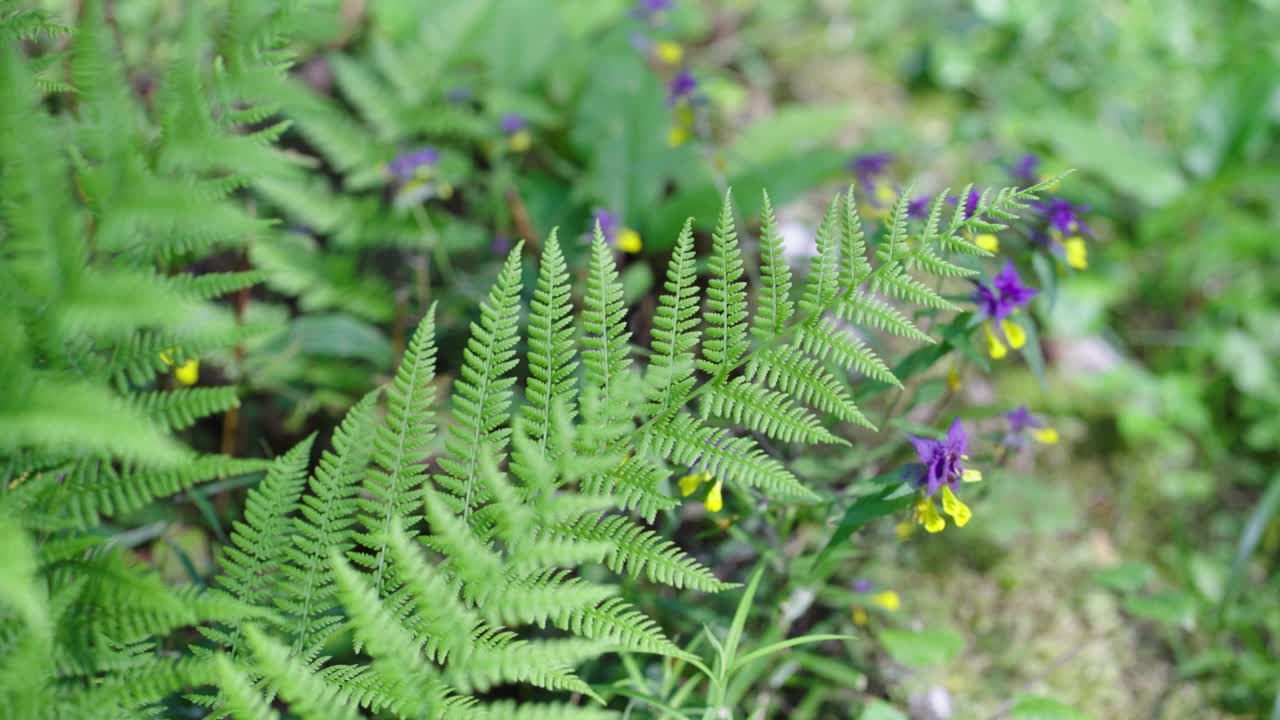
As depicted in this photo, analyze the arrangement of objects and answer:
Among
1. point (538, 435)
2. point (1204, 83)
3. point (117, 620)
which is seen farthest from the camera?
point (1204, 83)

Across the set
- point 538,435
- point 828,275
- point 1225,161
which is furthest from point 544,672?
point 1225,161

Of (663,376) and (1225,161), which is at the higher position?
(663,376)

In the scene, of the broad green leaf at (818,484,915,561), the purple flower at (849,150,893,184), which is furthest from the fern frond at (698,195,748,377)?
the purple flower at (849,150,893,184)

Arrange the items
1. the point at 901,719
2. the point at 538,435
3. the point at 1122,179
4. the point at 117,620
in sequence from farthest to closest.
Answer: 1. the point at 1122,179
2. the point at 901,719
3. the point at 538,435
4. the point at 117,620

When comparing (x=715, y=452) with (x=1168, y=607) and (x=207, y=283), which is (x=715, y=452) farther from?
(x=1168, y=607)

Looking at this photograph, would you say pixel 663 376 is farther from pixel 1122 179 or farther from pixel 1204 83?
pixel 1204 83

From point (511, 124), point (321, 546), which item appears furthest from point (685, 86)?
point (321, 546)
